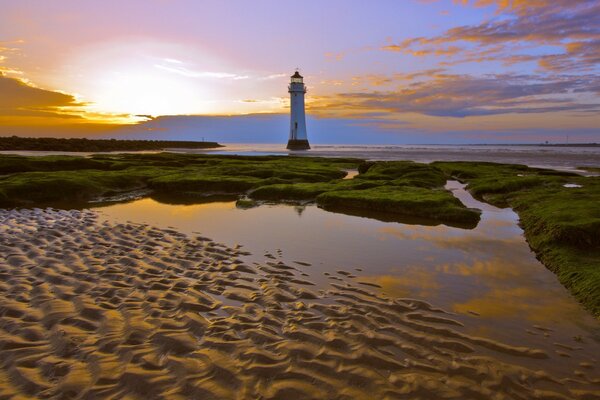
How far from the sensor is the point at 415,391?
18.7 feet

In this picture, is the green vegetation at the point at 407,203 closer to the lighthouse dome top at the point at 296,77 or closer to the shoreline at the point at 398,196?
the shoreline at the point at 398,196

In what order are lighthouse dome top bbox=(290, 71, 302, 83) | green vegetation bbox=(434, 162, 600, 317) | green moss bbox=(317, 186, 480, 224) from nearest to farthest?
green vegetation bbox=(434, 162, 600, 317) < green moss bbox=(317, 186, 480, 224) < lighthouse dome top bbox=(290, 71, 302, 83)

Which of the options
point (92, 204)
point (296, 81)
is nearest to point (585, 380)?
point (92, 204)

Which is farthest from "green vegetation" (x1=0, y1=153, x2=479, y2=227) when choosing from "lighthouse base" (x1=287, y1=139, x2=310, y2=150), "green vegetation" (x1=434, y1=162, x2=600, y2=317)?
"lighthouse base" (x1=287, y1=139, x2=310, y2=150)

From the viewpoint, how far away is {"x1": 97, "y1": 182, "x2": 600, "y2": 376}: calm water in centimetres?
785

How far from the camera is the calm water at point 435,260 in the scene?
7.85m

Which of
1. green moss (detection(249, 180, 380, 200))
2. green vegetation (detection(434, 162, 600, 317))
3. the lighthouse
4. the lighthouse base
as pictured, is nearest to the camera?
green vegetation (detection(434, 162, 600, 317))

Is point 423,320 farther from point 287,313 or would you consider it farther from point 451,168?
point 451,168

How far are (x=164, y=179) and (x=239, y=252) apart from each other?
19.5 metres

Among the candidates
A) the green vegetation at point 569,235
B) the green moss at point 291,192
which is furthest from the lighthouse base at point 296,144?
the green vegetation at point 569,235

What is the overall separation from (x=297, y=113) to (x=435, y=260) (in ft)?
312

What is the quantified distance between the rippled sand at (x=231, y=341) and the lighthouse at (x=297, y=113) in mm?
91899

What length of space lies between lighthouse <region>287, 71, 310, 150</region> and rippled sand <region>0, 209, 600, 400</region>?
9190 cm

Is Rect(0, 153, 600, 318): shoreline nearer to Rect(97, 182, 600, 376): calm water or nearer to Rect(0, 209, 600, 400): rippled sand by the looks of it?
Rect(97, 182, 600, 376): calm water
